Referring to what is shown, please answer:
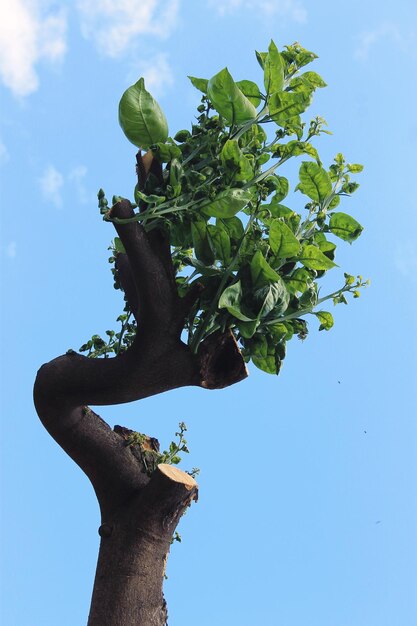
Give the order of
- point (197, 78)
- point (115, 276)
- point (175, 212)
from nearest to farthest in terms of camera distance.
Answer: point (175, 212) → point (197, 78) → point (115, 276)

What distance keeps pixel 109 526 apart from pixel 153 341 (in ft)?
1.79

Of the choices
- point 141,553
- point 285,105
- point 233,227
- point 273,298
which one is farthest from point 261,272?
point 141,553

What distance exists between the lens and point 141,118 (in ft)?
7.07

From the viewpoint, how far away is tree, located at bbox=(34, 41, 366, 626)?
2.06m

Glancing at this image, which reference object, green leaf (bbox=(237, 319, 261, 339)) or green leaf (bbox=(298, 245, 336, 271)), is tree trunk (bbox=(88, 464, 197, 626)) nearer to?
green leaf (bbox=(237, 319, 261, 339))

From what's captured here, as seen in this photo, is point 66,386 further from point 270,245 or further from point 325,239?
point 325,239

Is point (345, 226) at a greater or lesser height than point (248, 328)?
greater

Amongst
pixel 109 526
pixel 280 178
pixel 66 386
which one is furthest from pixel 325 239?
pixel 109 526

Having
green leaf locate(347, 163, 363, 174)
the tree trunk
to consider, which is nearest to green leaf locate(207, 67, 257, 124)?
green leaf locate(347, 163, 363, 174)

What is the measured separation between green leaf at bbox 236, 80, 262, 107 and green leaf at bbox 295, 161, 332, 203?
238mm

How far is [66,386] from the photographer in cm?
215

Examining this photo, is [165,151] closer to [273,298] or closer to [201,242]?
[201,242]

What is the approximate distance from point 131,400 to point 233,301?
1.47 ft

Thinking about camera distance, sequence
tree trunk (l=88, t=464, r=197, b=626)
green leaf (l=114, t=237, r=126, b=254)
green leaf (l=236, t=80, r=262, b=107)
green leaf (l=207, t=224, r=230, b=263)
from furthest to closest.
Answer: green leaf (l=114, t=237, r=126, b=254), green leaf (l=236, t=80, r=262, b=107), green leaf (l=207, t=224, r=230, b=263), tree trunk (l=88, t=464, r=197, b=626)
